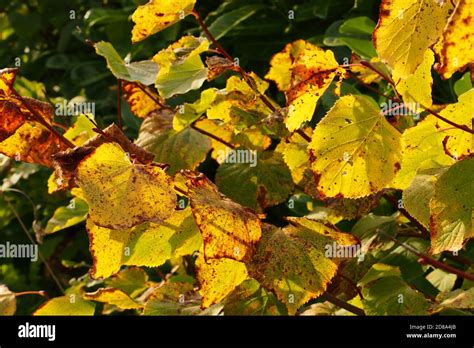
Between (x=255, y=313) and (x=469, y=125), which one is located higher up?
(x=469, y=125)

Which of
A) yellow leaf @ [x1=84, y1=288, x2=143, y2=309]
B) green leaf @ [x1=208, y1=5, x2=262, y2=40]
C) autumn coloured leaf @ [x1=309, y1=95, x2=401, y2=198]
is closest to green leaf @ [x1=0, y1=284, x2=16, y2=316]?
yellow leaf @ [x1=84, y1=288, x2=143, y2=309]

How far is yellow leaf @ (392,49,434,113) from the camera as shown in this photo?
4.32 feet

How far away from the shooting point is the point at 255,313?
148 cm

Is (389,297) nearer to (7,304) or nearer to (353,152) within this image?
(353,152)

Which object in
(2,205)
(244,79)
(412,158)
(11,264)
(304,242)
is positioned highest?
(244,79)

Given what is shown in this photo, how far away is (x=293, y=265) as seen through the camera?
1.32 metres

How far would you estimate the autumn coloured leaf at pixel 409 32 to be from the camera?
1115mm

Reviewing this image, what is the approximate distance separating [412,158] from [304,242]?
0.82 feet

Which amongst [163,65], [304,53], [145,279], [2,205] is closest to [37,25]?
[2,205]

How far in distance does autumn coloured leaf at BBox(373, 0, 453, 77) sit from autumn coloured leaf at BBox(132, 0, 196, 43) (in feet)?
1.32

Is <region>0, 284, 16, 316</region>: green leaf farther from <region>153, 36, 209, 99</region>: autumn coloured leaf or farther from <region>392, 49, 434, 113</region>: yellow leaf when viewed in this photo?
<region>392, 49, 434, 113</region>: yellow leaf

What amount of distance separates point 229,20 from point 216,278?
1.38 metres

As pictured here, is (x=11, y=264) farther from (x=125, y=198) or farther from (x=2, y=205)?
(x=125, y=198)

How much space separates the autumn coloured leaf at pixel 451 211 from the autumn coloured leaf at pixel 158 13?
49 centimetres
